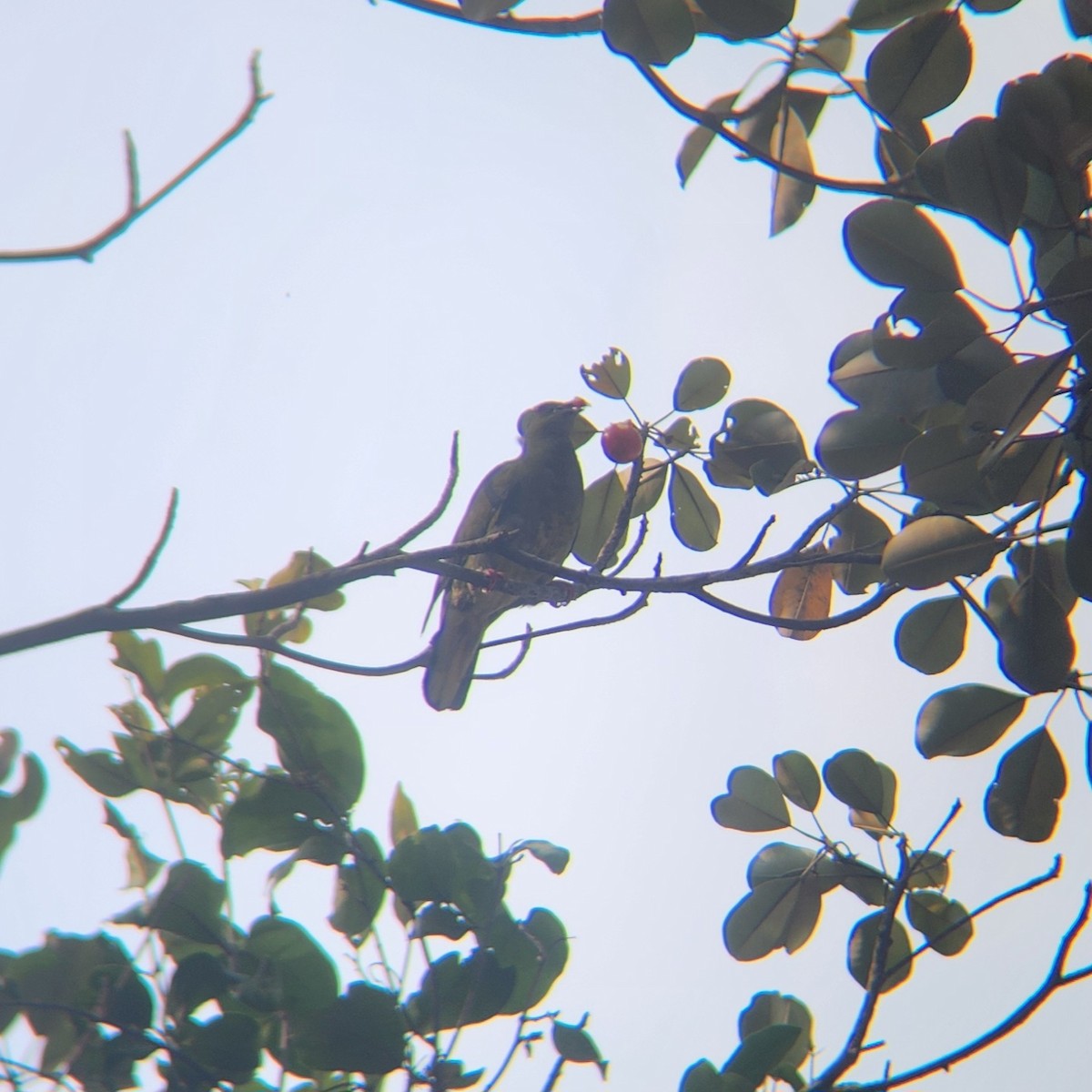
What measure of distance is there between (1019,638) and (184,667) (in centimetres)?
157

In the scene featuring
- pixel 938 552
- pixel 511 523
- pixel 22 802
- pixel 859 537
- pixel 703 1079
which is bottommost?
pixel 703 1079

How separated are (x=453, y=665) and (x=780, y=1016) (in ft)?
7.00

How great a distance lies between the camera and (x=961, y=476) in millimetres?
1828

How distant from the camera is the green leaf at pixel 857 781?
7.12ft

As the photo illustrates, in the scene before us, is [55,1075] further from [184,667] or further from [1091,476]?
[1091,476]

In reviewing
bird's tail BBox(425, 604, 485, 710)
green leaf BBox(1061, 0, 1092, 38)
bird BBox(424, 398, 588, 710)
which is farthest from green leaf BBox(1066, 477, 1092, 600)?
bird's tail BBox(425, 604, 485, 710)

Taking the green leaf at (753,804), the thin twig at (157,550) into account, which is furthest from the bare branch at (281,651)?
the green leaf at (753,804)

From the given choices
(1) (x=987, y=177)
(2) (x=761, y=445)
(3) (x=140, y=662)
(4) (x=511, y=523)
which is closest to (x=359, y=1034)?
(3) (x=140, y=662)

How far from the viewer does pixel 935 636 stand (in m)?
2.07

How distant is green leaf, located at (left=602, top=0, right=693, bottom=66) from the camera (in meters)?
1.85

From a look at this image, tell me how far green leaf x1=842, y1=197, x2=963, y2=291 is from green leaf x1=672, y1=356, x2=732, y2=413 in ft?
2.36

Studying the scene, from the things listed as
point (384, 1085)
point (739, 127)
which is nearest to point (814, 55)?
point (739, 127)

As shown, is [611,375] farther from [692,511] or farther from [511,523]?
[511,523]

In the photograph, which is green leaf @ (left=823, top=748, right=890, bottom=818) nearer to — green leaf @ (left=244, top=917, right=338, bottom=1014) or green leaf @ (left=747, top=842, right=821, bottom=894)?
green leaf @ (left=747, top=842, right=821, bottom=894)
